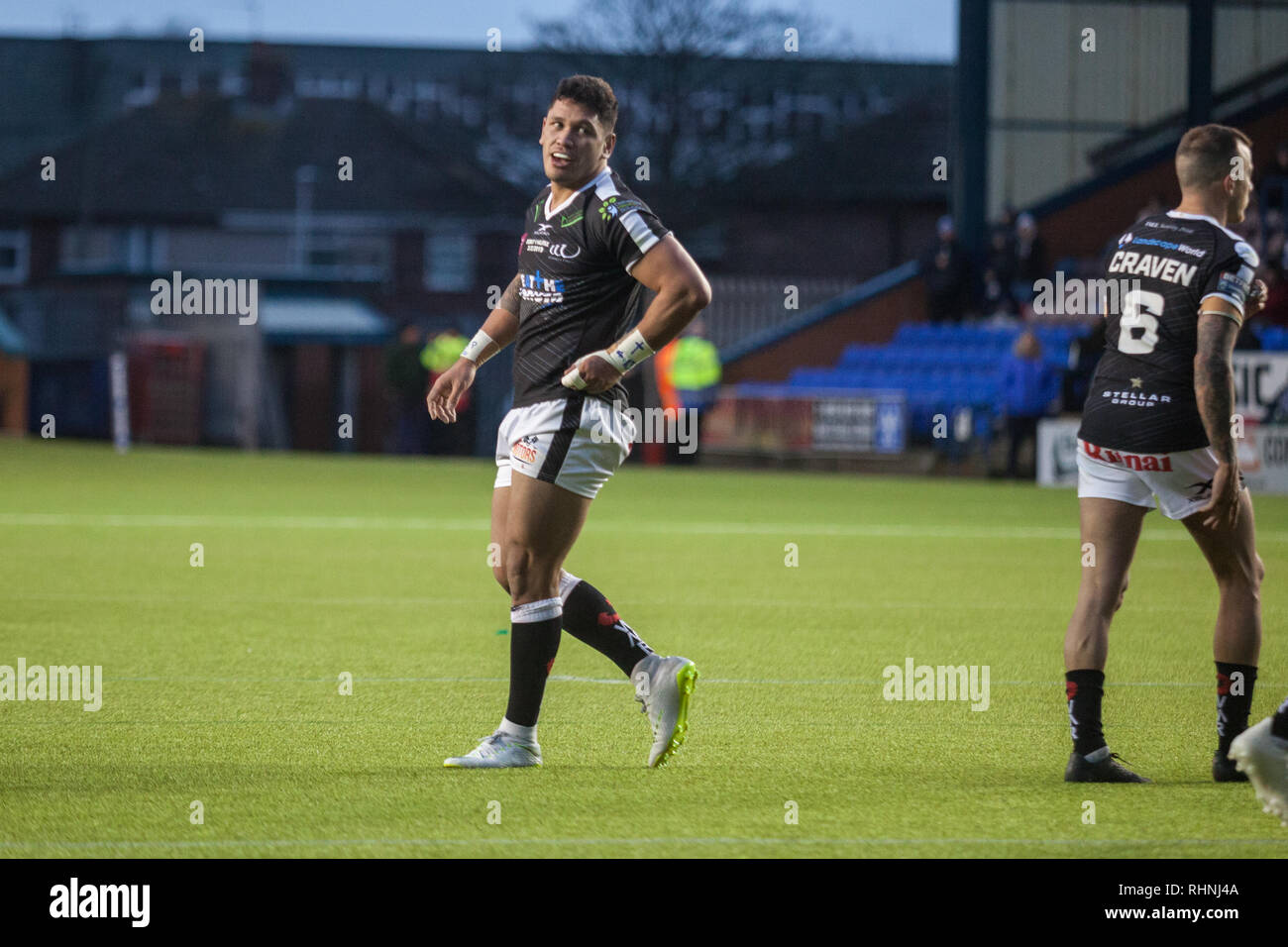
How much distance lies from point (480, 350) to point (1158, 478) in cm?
241

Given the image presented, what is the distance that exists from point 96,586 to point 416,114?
177 ft

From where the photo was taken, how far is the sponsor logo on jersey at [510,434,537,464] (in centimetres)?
598

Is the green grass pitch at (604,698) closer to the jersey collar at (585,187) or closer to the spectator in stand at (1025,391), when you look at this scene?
the jersey collar at (585,187)

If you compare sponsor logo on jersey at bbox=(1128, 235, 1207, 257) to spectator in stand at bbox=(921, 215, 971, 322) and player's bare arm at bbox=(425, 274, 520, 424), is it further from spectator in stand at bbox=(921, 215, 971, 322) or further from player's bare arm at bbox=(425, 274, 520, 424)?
spectator in stand at bbox=(921, 215, 971, 322)

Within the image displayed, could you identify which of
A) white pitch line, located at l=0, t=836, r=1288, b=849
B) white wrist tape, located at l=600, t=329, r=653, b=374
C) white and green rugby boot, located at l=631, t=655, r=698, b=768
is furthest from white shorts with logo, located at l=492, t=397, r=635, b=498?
white pitch line, located at l=0, t=836, r=1288, b=849

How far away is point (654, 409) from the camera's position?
1223 inches

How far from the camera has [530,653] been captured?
6121 millimetres

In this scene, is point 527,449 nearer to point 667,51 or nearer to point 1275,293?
point 1275,293

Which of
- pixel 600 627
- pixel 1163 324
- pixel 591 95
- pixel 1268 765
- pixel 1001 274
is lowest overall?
pixel 1268 765

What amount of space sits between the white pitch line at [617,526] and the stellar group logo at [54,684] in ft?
26.4

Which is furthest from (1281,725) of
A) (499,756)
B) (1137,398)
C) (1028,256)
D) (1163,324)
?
(1028,256)

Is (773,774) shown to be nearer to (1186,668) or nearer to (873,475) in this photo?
(1186,668)

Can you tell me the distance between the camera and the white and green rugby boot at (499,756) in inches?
238
